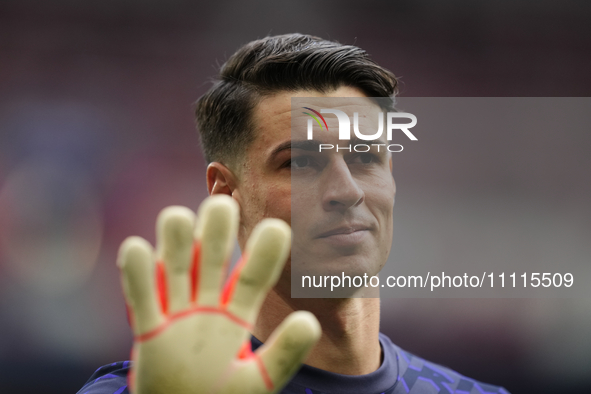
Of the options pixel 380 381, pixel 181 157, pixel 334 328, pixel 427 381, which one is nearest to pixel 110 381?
pixel 334 328

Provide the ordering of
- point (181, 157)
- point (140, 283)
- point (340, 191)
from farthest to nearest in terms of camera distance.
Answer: point (181, 157), point (340, 191), point (140, 283)

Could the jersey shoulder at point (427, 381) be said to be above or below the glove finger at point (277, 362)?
below

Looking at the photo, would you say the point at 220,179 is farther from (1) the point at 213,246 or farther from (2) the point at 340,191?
(1) the point at 213,246

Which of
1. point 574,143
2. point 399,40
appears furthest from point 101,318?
point 574,143

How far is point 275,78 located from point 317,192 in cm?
48

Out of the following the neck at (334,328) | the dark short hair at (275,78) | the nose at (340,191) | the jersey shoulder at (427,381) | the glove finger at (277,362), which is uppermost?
the dark short hair at (275,78)

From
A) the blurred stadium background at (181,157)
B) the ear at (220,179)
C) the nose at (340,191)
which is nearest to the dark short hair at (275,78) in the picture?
the ear at (220,179)

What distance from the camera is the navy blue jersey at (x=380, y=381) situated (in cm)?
137

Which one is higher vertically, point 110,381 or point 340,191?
point 340,191

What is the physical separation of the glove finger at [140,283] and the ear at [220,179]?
847mm

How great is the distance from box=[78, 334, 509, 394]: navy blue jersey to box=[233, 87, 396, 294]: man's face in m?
0.31

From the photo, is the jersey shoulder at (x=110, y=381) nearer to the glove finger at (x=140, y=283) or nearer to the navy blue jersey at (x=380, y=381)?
the navy blue jersey at (x=380, y=381)

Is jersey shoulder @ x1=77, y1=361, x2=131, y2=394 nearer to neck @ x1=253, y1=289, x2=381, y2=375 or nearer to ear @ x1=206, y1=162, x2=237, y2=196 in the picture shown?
neck @ x1=253, y1=289, x2=381, y2=375

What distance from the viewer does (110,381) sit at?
1407 millimetres
